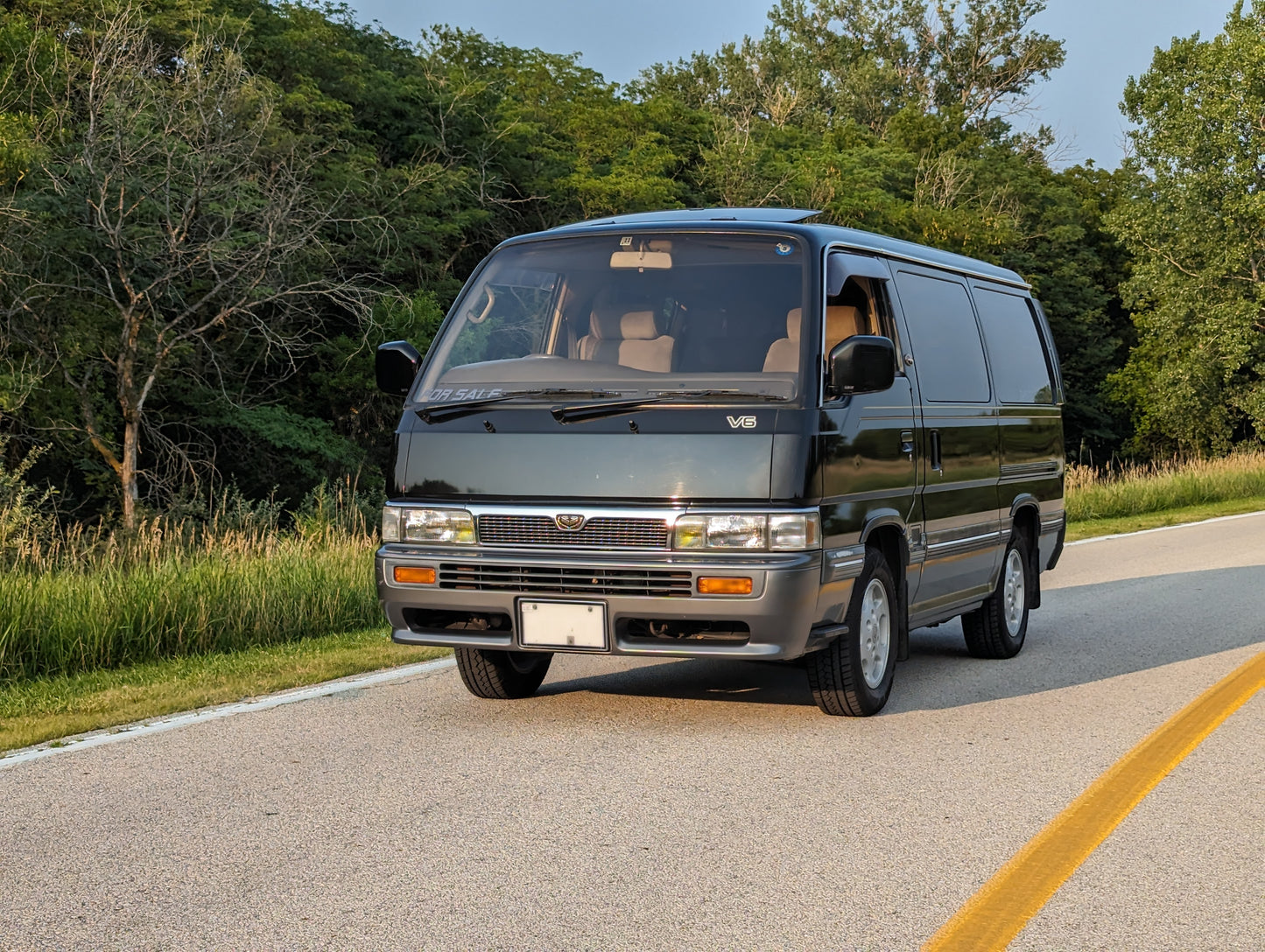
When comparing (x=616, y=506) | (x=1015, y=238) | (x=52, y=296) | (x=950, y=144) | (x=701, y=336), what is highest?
(x=950, y=144)

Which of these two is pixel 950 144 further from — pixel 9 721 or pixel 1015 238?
pixel 9 721

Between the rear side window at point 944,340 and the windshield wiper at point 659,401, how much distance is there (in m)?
1.70

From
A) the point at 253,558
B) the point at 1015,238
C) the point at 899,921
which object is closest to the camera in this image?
the point at 899,921

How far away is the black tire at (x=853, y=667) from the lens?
718cm

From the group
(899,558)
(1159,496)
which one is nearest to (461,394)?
(899,558)

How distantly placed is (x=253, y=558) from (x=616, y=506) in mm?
6318

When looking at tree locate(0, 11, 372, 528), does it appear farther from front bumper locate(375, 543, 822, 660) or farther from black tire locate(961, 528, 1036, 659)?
front bumper locate(375, 543, 822, 660)

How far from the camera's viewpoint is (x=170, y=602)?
1016 cm

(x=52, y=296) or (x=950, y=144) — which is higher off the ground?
(x=950, y=144)

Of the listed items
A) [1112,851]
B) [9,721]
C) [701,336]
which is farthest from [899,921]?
[9,721]

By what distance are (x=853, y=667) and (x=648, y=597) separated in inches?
46.8

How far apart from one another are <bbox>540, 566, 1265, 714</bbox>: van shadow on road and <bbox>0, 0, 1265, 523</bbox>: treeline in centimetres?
1400

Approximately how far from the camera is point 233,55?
23.4 meters

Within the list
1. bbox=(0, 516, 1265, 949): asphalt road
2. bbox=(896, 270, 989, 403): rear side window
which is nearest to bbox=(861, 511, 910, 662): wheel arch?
bbox=(0, 516, 1265, 949): asphalt road
